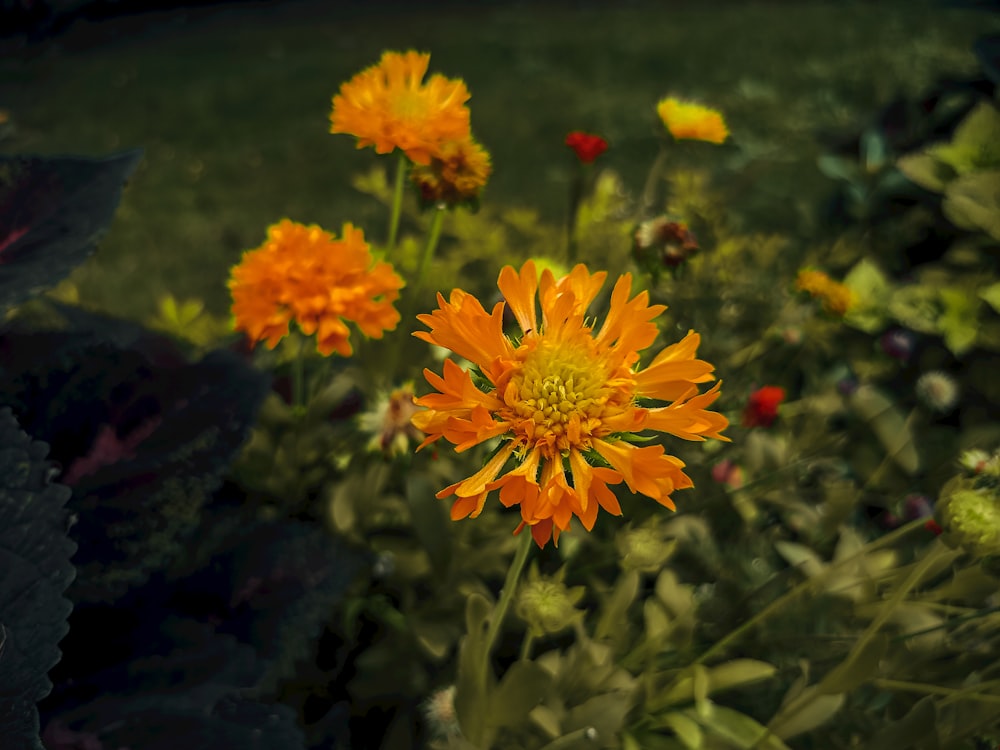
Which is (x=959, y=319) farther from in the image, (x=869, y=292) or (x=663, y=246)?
(x=663, y=246)

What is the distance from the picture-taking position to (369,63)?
341 cm

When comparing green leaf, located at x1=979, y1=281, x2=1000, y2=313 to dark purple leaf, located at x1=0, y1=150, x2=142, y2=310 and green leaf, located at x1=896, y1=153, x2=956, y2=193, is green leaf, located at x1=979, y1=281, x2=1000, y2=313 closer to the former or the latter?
green leaf, located at x1=896, y1=153, x2=956, y2=193

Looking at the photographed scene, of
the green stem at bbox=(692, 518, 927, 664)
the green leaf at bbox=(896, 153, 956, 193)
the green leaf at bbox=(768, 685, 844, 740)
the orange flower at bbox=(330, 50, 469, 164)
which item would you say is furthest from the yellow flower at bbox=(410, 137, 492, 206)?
the green leaf at bbox=(896, 153, 956, 193)

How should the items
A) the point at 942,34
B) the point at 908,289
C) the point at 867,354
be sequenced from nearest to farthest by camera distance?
the point at 908,289 < the point at 867,354 < the point at 942,34

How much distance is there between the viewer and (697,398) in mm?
583

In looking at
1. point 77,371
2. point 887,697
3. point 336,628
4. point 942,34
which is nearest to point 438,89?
point 77,371

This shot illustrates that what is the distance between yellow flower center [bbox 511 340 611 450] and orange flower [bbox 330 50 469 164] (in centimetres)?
28

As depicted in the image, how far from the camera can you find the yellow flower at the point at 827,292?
0.97 metres

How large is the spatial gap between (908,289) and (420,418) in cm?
110

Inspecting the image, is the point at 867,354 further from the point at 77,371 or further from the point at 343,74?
the point at 343,74

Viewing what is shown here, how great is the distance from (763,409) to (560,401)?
15.9 inches

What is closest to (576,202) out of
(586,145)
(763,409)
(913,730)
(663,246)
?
(586,145)

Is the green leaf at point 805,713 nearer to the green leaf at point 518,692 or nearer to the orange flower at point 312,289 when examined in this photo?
the green leaf at point 518,692

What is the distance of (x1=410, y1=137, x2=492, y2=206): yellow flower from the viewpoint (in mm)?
852
